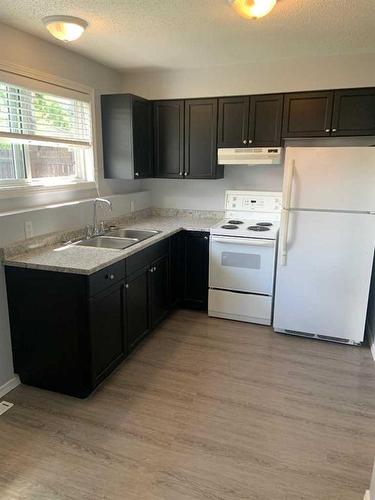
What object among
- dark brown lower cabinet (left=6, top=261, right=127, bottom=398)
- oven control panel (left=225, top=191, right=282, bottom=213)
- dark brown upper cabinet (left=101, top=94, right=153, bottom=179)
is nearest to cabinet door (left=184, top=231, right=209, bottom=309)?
oven control panel (left=225, top=191, right=282, bottom=213)

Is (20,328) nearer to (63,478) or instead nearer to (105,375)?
(105,375)

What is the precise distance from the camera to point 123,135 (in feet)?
11.5

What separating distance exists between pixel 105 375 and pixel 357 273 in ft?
6.99

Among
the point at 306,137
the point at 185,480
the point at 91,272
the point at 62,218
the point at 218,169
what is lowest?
the point at 185,480

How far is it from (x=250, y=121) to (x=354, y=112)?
Answer: 3.01ft

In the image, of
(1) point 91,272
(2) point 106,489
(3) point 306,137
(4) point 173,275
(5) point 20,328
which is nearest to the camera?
(2) point 106,489

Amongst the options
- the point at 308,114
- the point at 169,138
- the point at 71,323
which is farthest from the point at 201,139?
the point at 71,323

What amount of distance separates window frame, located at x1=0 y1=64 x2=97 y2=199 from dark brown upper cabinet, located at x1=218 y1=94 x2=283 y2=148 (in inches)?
49.5

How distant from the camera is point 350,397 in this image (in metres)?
2.44

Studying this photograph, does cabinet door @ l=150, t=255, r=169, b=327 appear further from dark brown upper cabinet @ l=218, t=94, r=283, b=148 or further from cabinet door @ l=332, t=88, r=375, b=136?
cabinet door @ l=332, t=88, r=375, b=136

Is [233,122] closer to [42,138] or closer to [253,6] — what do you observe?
[253,6]

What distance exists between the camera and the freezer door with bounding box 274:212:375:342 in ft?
9.69

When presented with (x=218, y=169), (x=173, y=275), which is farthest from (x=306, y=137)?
(x=173, y=275)

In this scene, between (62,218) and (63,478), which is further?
(62,218)
